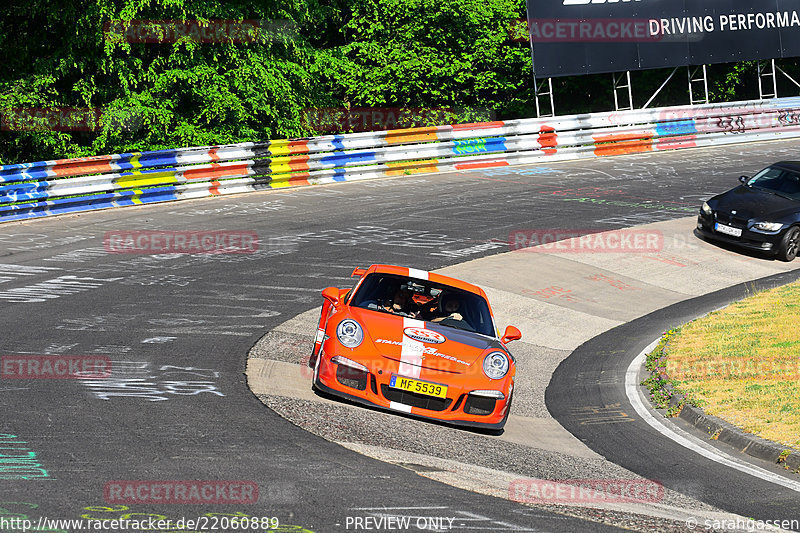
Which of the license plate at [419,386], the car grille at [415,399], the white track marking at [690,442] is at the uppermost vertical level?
the license plate at [419,386]

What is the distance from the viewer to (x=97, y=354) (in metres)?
9.54

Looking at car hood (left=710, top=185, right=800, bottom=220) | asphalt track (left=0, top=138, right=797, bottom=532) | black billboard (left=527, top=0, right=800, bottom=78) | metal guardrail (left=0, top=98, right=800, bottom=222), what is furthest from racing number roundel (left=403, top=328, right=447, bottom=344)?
black billboard (left=527, top=0, right=800, bottom=78)

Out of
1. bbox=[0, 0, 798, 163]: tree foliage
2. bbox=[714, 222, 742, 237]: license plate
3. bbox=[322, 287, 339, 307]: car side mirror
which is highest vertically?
bbox=[0, 0, 798, 163]: tree foliage

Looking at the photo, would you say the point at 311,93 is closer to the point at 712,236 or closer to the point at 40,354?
the point at 712,236

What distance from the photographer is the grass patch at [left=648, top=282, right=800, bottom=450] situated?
9.12 metres

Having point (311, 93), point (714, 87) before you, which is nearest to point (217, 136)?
point (311, 93)

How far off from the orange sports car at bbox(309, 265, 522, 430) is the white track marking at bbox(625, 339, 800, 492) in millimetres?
Answer: 1832

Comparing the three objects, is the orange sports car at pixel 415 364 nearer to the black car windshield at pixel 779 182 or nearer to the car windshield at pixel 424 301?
the car windshield at pixel 424 301

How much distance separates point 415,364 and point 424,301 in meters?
1.54

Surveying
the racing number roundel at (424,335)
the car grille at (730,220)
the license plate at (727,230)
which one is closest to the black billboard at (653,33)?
the car grille at (730,220)

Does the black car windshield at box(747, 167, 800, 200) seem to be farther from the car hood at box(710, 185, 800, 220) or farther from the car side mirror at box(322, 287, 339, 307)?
the car side mirror at box(322, 287, 339, 307)

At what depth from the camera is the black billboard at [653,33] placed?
1094 inches

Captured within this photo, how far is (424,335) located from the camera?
8.69m

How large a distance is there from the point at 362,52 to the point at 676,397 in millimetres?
23841
